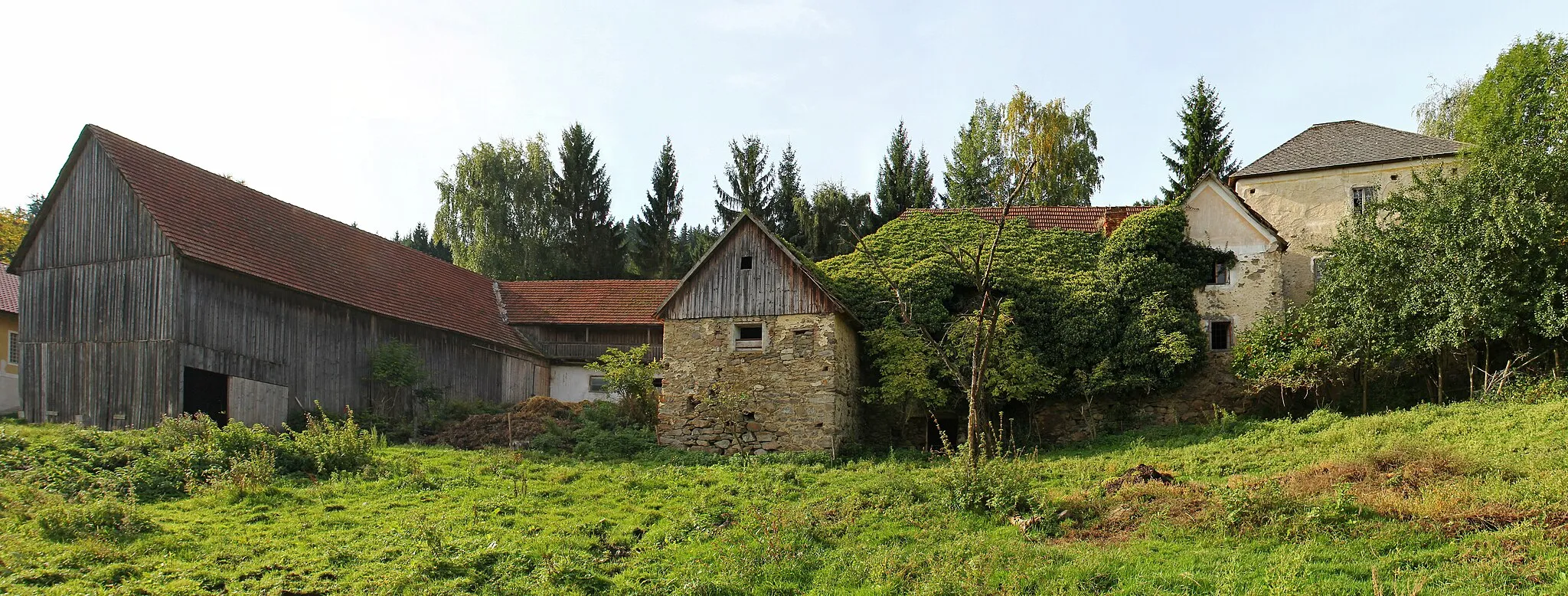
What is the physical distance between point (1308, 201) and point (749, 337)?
55.2 ft

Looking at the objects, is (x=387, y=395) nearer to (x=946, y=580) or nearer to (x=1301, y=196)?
(x=946, y=580)

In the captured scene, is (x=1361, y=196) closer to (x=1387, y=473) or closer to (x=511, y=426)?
(x=1387, y=473)

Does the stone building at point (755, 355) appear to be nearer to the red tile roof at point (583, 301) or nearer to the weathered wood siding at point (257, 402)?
the weathered wood siding at point (257, 402)

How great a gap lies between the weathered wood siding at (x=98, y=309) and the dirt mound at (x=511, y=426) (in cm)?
634

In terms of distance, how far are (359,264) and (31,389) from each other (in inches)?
353

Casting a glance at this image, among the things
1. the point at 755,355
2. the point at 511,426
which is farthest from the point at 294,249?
the point at 755,355

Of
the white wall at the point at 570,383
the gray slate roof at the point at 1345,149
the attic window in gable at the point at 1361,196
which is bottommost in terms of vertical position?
the white wall at the point at 570,383

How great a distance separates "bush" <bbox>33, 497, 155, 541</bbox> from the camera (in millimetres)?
16062

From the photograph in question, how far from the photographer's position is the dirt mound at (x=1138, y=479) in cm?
1820

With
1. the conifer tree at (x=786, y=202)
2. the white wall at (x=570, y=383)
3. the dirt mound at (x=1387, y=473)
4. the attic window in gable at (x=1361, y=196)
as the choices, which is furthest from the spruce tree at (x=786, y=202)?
the dirt mound at (x=1387, y=473)

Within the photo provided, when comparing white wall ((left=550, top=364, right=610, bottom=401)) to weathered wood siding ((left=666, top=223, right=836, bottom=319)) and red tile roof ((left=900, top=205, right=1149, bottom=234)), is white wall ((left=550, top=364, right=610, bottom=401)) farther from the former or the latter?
red tile roof ((left=900, top=205, right=1149, bottom=234))

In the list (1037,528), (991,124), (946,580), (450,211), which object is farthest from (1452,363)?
(450,211)

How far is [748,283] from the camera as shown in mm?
27062

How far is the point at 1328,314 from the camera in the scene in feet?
85.1
